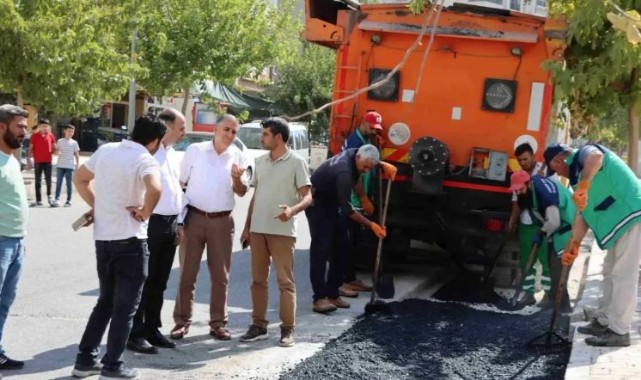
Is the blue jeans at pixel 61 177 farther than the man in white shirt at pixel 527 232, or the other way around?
the blue jeans at pixel 61 177

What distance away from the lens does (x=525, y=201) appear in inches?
373

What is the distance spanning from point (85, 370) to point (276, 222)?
1.94 metres

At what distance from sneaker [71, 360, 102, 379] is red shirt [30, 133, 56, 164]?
12.0 m

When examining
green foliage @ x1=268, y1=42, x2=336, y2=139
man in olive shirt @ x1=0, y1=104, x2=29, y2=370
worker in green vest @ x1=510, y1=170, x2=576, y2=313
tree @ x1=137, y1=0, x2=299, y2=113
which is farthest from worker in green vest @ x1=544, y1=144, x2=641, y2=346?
green foliage @ x1=268, y1=42, x2=336, y2=139

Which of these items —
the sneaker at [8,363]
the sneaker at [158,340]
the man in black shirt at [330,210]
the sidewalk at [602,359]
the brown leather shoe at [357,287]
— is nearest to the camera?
the sneaker at [8,363]

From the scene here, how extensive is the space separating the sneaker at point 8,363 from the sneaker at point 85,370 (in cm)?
43

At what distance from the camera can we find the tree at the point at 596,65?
8539mm

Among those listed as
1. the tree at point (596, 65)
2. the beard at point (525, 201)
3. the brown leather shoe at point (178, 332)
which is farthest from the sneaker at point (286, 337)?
the tree at point (596, 65)

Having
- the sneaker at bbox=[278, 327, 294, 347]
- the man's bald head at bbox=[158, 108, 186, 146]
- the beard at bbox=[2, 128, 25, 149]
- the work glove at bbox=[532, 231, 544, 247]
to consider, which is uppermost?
the man's bald head at bbox=[158, 108, 186, 146]

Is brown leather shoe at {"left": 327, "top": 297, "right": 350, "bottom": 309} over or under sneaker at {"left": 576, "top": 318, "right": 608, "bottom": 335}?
under

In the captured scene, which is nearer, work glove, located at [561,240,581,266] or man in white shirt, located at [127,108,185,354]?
man in white shirt, located at [127,108,185,354]

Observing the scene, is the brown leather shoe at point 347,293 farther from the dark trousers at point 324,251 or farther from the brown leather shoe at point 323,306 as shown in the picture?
the brown leather shoe at point 323,306

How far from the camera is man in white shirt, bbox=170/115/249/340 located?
7.30 metres

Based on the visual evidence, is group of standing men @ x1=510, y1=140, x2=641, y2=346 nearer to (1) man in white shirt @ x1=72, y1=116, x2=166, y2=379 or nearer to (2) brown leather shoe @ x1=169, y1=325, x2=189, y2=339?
(2) brown leather shoe @ x1=169, y1=325, x2=189, y2=339
